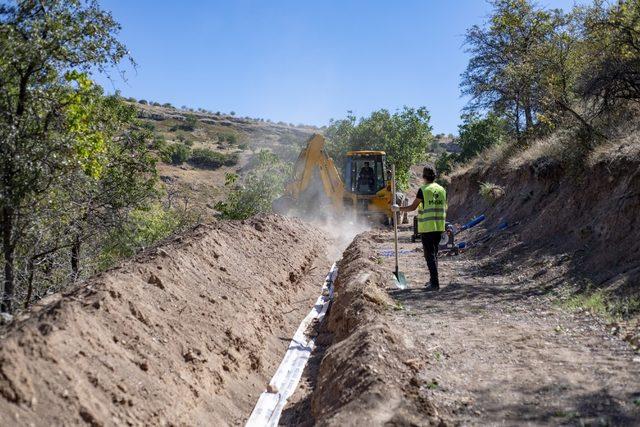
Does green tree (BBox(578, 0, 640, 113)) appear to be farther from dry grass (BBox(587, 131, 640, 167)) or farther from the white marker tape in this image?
the white marker tape

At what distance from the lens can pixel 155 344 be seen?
5.89 m

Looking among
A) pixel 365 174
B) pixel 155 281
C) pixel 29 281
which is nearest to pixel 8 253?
pixel 29 281

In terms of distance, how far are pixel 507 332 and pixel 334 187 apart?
14863mm

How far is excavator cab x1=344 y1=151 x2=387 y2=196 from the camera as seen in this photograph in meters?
23.8

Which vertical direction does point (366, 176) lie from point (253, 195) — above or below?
above

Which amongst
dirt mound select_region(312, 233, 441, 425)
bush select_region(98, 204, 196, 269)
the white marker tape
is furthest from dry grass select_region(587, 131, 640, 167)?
bush select_region(98, 204, 196, 269)

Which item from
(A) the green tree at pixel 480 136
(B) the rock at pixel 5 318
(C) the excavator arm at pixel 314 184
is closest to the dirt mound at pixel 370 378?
(B) the rock at pixel 5 318

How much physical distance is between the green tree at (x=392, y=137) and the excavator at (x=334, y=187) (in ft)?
50.9

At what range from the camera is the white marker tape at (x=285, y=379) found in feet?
20.4

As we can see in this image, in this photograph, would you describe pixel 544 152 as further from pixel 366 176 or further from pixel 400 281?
pixel 366 176

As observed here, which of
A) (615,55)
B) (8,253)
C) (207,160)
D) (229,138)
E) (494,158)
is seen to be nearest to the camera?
(8,253)

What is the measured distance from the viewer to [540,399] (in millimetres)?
4758

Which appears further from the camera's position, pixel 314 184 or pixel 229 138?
pixel 229 138

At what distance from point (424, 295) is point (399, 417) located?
205 inches
